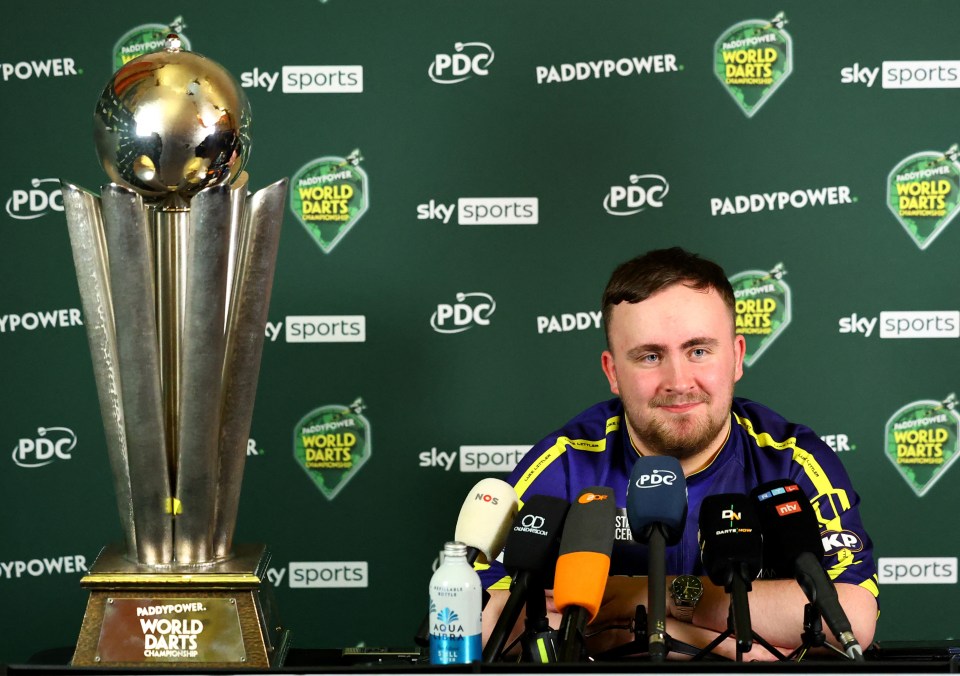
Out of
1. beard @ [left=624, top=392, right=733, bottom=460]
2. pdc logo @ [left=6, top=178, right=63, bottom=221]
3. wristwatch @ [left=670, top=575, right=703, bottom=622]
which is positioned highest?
pdc logo @ [left=6, top=178, right=63, bottom=221]

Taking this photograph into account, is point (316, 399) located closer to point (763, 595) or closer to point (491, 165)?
point (491, 165)

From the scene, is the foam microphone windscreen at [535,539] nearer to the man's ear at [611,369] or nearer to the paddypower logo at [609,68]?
the man's ear at [611,369]

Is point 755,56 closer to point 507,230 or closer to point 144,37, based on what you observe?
point 507,230

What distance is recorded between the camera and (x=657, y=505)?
134 cm

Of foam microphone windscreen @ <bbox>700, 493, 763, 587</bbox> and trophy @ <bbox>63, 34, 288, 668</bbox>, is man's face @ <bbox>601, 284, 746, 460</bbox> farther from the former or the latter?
trophy @ <bbox>63, 34, 288, 668</bbox>

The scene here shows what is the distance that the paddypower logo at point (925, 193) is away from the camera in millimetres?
2768

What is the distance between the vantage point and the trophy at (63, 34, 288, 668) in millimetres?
1508

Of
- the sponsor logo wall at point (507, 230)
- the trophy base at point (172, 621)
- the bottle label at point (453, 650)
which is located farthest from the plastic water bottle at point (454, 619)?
the sponsor logo wall at point (507, 230)

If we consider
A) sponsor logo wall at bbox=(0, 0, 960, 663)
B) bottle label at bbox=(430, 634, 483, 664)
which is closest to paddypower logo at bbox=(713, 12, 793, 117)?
sponsor logo wall at bbox=(0, 0, 960, 663)

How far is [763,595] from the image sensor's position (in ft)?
5.47

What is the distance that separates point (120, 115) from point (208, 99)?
0.12 m

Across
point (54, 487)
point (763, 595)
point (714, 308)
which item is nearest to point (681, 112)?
point (714, 308)

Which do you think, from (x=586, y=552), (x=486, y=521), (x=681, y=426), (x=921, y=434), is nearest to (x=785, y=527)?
(x=586, y=552)

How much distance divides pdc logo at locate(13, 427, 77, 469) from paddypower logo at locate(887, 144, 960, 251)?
7.04 feet
